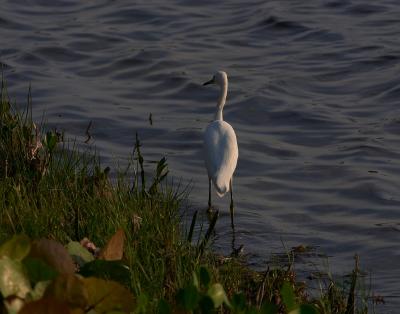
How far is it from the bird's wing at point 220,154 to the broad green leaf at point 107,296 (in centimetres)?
431

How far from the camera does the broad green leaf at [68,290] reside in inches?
120

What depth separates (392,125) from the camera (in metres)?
9.87

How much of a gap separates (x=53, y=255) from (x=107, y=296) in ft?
0.64

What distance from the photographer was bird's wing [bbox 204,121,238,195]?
766cm

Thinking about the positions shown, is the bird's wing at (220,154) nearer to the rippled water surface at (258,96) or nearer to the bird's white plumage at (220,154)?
the bird's white plumage at (220,154)

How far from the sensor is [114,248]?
3.56m

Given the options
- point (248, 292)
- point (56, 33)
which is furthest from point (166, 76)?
point (248, 292)

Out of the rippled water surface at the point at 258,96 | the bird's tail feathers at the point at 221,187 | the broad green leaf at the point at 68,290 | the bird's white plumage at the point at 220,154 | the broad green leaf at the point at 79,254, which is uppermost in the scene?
the broad green leaf at the point at 68,290

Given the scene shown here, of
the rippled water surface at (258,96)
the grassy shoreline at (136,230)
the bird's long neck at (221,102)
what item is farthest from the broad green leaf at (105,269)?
the bird's long neck at (221,102)

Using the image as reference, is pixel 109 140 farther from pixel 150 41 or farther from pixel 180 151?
pixel 150 41

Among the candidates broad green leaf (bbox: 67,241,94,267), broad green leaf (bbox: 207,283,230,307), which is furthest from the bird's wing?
broad green leaf (bbox: 207,283,230,307)

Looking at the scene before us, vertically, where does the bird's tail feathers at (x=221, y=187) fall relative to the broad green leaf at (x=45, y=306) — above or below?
below

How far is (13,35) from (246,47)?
2.71 metres

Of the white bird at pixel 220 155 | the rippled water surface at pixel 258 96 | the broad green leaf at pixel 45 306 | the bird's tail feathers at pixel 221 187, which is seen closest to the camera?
the broad green leaf at pixel 45 306
